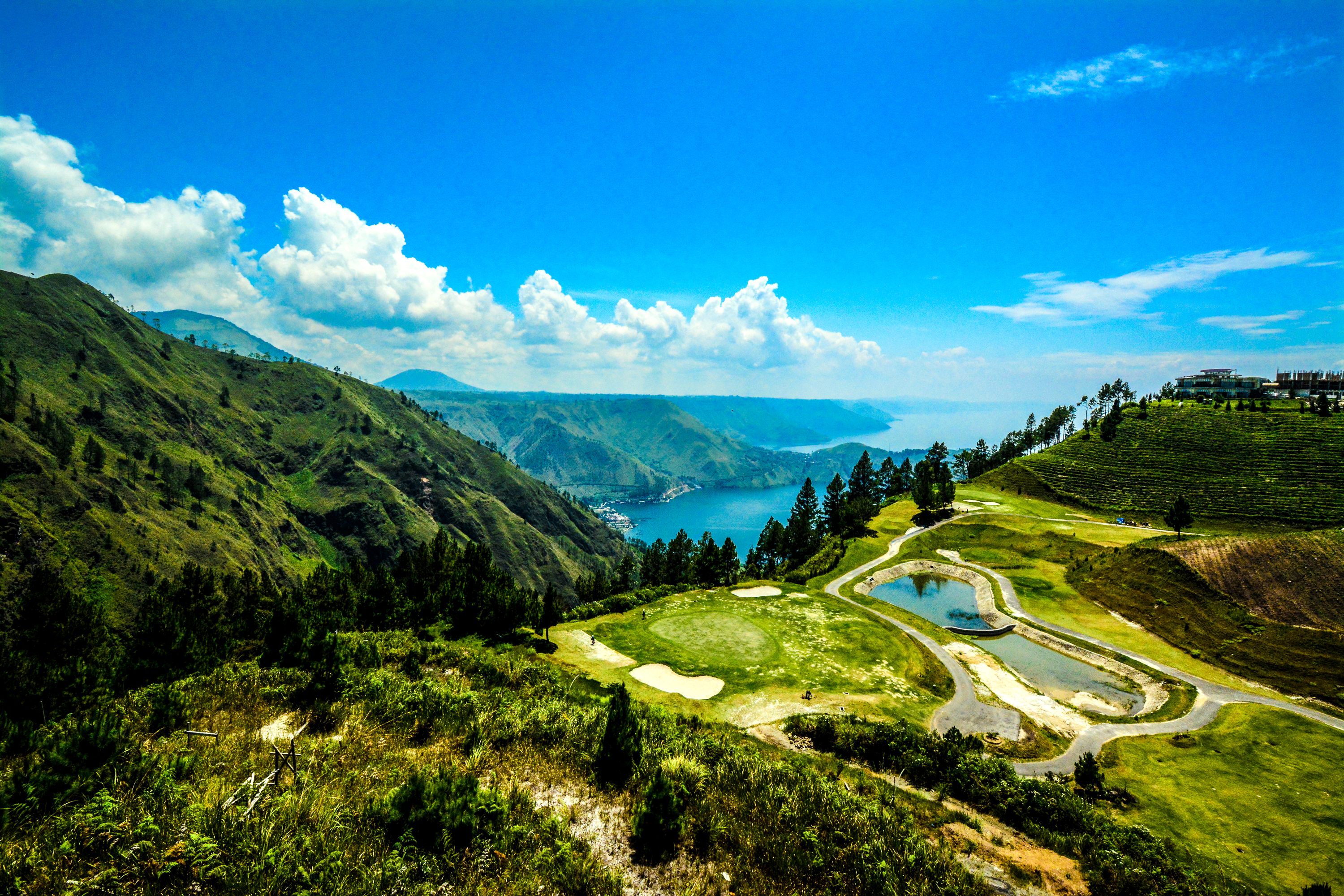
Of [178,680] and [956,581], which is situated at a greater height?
[178,680]

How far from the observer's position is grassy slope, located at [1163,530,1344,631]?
40969 mm

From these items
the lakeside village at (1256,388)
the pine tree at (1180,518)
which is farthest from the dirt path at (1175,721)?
the lakeside village at (1256,388)

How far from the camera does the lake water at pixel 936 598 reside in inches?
2153

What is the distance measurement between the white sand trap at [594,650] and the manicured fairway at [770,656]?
240 millimetres

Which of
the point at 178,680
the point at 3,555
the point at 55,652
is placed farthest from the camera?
the point at 3,555

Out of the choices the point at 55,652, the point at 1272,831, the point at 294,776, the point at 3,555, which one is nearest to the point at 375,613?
the point at 55,652

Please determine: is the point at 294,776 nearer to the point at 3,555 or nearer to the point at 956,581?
the point at 956,581

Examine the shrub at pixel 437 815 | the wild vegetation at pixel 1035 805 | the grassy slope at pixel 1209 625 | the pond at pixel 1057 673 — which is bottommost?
the pond at pixel 1057 673

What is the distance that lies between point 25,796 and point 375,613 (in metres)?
36.3

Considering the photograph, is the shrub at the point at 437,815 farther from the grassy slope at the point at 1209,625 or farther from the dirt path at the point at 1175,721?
the grassy slope at the point at 1209,625

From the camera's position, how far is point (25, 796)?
9.01 m

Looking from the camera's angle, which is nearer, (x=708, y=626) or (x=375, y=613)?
(x=375, y=613)

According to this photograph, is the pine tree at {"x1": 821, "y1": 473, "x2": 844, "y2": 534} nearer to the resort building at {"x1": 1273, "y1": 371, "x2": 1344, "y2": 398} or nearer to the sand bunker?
the sand bunker

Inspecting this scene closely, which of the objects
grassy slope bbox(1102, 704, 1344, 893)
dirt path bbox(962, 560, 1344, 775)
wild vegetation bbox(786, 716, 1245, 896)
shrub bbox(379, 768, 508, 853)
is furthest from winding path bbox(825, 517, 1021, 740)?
shrub bbox(379, 768, 508, 853)
